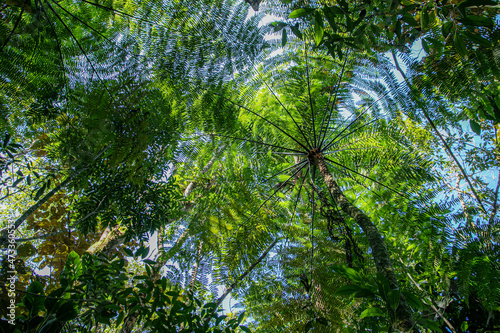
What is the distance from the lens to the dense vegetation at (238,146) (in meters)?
1.56

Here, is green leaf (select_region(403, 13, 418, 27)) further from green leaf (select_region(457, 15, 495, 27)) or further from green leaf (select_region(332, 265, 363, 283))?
green leaf (select_region(332, 265, 363, 283))

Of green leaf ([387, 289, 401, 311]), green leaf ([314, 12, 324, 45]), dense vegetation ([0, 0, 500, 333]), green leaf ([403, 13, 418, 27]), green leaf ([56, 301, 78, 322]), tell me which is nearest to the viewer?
green leaf ([387, 289, 401, 311])

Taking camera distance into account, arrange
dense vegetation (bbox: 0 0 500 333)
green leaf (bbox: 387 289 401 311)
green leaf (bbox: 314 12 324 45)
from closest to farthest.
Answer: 1. green leaf (bbox: 387 289 401 311)
2. green leaf (bbox: 314 12 324 45)
3. dense vegetation (bbox: 0 0 500 333)

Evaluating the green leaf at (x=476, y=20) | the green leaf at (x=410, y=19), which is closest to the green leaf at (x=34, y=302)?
the green leaf at (x=410, y=19)

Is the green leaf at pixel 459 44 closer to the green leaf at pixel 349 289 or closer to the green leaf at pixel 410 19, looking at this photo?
the green leaf at pixel 410 19

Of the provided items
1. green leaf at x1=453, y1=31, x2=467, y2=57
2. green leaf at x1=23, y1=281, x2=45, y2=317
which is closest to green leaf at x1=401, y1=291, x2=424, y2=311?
green leaf at x1=453, y1=31, x2=467, y2=57

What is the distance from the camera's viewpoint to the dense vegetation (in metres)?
1.56

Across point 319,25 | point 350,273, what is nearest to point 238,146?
point 319,25

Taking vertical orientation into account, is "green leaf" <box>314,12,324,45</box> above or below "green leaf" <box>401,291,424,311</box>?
above

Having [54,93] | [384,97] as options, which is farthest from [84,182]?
Result: [384,97]

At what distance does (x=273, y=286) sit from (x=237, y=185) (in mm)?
1583

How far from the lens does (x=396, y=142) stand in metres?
2.57

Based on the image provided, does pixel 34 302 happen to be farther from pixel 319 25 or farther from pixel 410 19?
pixel 410 19

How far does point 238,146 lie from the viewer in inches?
106
